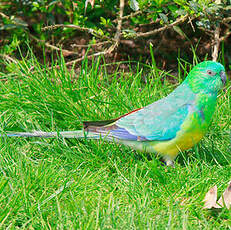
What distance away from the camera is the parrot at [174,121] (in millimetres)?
2896

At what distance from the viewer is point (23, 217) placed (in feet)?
7.62

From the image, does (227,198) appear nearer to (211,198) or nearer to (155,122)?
(211,198)

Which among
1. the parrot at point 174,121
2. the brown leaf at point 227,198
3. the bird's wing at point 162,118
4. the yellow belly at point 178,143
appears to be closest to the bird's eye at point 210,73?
the parrot at point 174,121

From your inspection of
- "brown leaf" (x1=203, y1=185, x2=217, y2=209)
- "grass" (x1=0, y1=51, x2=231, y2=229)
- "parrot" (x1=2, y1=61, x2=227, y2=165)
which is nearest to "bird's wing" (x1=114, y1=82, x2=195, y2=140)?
"parrot" (x1=2, y1=61, x2=227, y2=165)

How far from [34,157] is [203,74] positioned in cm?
130

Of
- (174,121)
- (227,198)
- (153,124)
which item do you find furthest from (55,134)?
(227,198)

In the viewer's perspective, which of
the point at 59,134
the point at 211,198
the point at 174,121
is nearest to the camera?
the point at 211,198

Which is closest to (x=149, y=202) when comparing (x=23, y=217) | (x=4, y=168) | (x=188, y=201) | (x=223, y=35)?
(x=188, y=201)

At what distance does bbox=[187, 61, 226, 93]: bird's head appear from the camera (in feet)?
9.62

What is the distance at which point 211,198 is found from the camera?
2.44 metres

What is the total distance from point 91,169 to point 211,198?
855 mm

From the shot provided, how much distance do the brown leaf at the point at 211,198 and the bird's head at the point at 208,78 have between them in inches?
29.4

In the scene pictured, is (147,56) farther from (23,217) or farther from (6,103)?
(23,217)

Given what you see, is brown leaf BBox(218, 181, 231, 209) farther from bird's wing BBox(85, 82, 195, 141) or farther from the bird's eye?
the bird's eye
